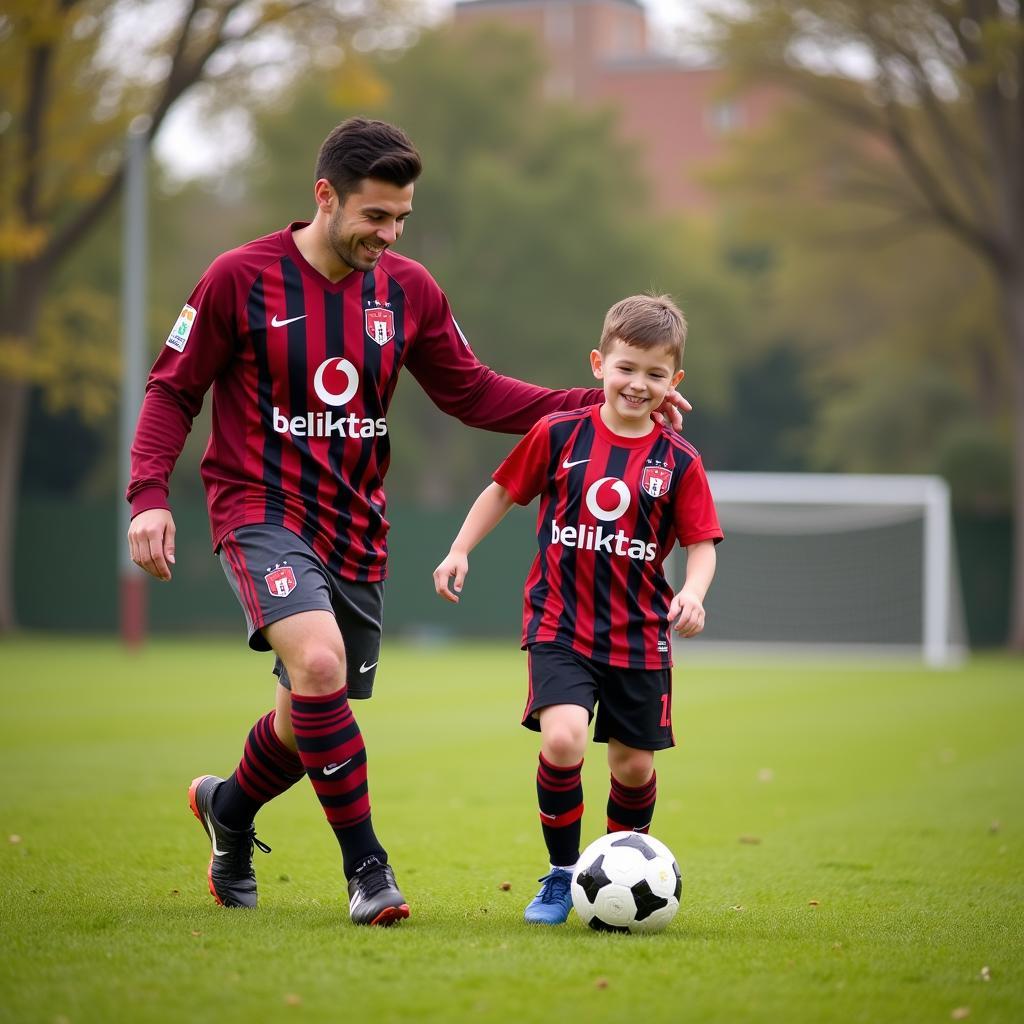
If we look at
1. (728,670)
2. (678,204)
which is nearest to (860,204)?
(728,670)

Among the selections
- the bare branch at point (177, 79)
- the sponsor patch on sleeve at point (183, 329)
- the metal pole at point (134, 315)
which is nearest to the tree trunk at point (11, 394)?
the bare branch at point (177, 79)

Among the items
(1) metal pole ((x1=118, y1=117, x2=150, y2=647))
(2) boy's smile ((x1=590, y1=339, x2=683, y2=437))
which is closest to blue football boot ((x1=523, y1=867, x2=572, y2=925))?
(2) boy's smile ((x1=590, y1=339, x2=683, y2=437))

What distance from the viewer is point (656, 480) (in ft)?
15.9

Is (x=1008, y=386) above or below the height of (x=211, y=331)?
above

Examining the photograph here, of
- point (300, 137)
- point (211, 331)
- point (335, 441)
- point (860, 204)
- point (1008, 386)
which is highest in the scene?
point (300, 137)

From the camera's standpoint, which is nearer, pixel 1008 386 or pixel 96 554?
pixel 96 554

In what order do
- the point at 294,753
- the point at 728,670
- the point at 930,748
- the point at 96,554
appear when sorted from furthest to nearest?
the point at 96,554, the point at 728,670, the point at 930,748, the point at 294,753

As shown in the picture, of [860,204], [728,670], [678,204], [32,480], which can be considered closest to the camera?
[728,670]

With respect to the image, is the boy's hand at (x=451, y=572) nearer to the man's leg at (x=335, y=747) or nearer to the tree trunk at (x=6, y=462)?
the man's leg at (x=335, y=747)

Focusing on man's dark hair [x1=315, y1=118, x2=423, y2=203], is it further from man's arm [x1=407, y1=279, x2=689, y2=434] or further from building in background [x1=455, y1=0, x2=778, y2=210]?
building in background [x1=455, y1=0, x2=778, y2=210]

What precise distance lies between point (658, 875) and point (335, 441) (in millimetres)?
1573

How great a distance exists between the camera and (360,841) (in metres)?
4.48

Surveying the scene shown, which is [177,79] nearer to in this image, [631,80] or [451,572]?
[451,572]

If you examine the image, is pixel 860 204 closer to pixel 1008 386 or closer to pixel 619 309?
pixel 1008 386
